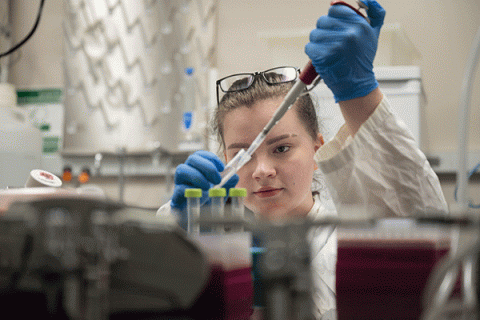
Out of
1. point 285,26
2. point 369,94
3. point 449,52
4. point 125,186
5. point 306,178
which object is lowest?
point 125,186

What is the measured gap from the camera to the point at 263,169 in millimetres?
1103

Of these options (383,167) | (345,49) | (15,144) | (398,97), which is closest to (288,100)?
(345,49)

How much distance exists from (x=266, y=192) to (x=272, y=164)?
0.25 feet

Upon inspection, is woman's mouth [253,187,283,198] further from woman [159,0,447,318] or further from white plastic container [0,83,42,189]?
white plastic container [0,83,42,189]

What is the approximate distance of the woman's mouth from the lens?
1.13 metres

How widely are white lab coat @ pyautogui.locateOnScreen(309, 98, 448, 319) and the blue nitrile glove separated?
77 mm

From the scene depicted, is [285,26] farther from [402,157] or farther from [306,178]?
[402,157]

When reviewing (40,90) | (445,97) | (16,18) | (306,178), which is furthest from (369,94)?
(16,18)

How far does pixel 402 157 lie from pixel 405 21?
137 centimetres

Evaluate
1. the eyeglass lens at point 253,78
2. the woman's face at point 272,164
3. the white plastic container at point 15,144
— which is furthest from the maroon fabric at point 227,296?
the white plastic container at point 15,144

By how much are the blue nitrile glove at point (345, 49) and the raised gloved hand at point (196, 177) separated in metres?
0.30

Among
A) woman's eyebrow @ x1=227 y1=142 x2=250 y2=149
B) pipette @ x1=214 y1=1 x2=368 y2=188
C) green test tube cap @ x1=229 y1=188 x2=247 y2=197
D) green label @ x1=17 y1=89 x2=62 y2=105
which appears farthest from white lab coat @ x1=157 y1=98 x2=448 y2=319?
green label @ x1=17 y1=89 x2=62 y2=105

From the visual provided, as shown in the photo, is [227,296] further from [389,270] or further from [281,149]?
[281,149]

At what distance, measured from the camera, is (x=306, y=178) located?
1.19 meters
